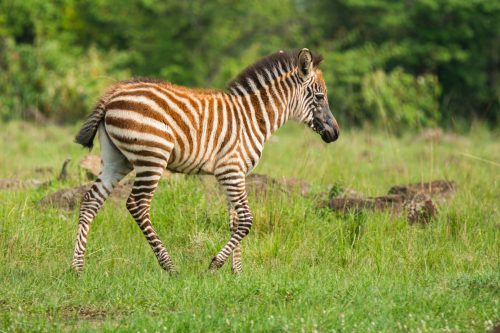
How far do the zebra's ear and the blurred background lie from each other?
14.0 m

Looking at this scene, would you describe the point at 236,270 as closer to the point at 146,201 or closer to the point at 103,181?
the point at 146,201

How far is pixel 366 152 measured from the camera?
1464 cm

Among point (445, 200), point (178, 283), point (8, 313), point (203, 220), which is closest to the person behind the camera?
point (8, 313)

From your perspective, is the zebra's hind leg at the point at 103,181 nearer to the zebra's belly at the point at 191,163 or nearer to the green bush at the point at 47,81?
the zebra's belly at the point at 191,163

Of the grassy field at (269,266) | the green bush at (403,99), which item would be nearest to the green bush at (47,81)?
the green bush at (403,99)

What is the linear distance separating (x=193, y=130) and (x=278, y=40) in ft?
65.0

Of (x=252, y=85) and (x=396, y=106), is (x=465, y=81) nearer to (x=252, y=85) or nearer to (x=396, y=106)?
(x=396, y=106)

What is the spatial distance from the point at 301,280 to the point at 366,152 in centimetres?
767

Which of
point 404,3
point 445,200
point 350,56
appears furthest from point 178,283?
point 404,3

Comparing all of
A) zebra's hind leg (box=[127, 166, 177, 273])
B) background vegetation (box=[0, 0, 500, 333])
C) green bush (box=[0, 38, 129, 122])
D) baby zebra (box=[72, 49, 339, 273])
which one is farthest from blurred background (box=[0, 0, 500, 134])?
zebra's hind leg (box=[127, 166, 177, 273])

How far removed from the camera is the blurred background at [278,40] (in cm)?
2462

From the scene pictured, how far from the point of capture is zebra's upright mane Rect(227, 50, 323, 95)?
8406mm

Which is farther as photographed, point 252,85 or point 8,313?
point 252,85

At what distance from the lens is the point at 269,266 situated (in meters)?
8.08
